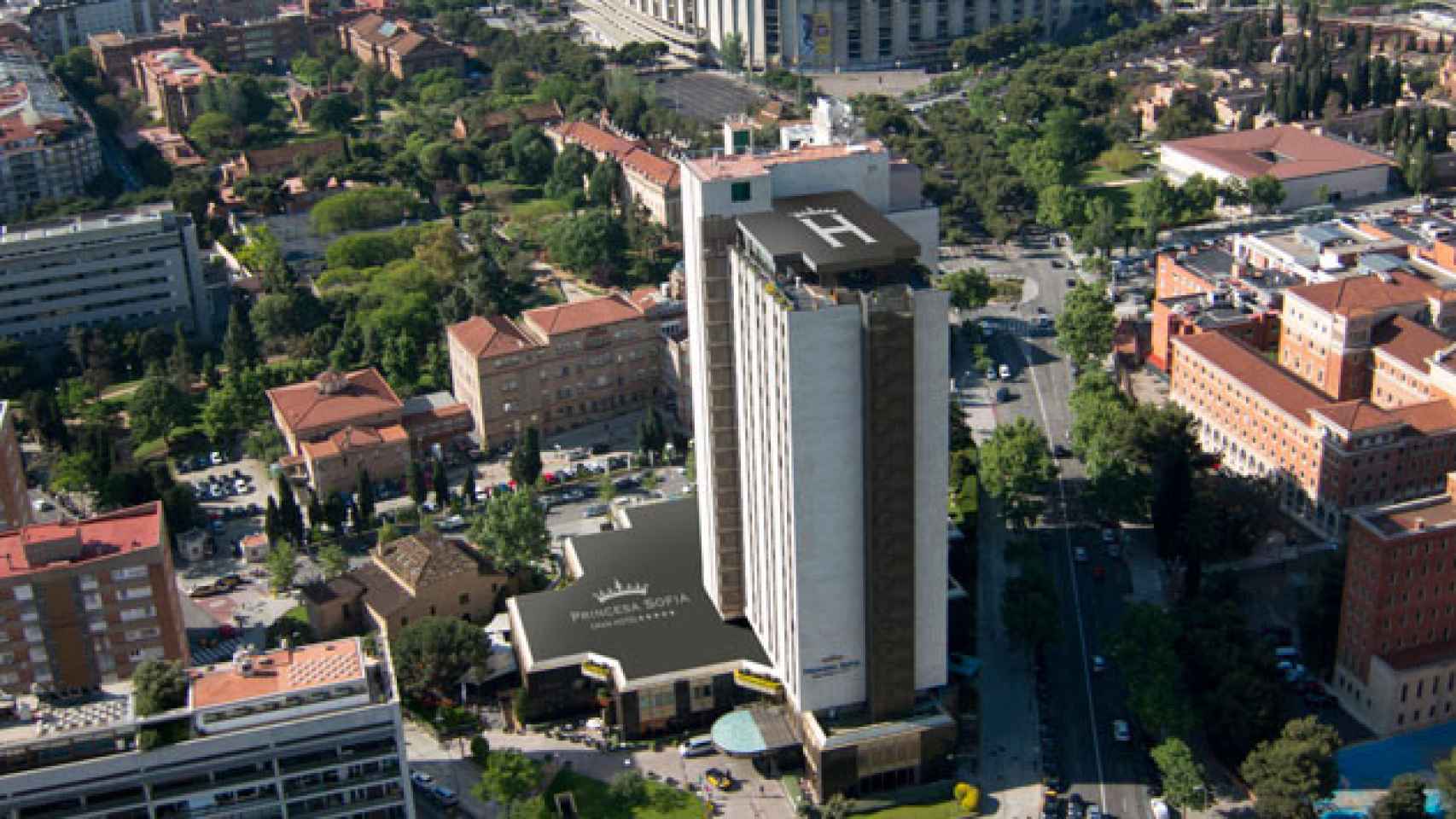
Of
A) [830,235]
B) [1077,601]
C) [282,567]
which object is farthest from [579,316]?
[830,235]

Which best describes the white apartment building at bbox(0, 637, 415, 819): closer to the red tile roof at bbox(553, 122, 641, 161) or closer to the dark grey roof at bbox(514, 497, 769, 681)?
the dark grey roof at bbox(514, 497, 769, 681)

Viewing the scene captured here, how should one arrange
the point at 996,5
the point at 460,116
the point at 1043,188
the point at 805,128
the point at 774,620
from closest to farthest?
the point at 774,620 → the point at 805,128 → the point at 1043,188 → the point at 460,116 → the point at 996,5

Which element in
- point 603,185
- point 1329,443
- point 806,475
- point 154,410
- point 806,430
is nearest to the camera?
point 806,430

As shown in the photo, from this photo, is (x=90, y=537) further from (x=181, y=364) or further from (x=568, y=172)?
(x=568, y=172)

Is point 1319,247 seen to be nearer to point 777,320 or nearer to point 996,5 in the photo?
point 777,320

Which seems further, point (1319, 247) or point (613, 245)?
point (613, 245)

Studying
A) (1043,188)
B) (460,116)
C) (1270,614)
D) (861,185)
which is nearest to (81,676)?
(861,185)

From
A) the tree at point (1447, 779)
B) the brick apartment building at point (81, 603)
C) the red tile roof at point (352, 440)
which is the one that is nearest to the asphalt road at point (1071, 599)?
the tree at point (1447, 779)
